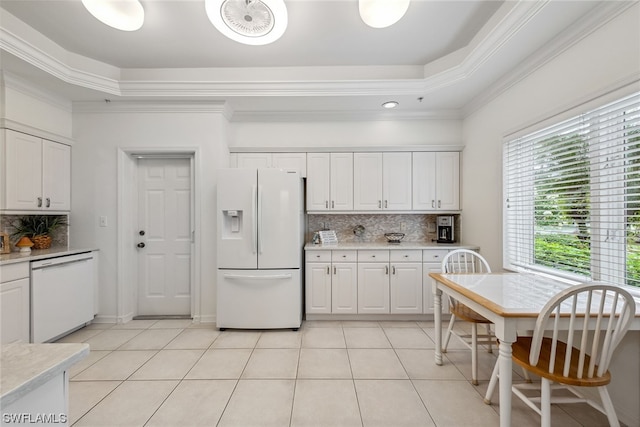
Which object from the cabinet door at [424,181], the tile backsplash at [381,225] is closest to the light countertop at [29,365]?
the tile backsplash at [381,225]

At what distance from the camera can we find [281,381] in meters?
2.16

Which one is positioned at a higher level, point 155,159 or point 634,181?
point 155,159

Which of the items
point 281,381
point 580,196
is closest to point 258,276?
point 281,381

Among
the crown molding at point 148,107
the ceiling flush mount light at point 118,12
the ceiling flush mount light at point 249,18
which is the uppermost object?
the ceiling flush mount light at point 118,12

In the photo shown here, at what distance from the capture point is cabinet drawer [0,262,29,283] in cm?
233

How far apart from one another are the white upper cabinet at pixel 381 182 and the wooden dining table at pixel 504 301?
1.55m

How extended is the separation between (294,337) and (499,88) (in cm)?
338

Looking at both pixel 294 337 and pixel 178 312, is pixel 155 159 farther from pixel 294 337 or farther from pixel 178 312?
pixel 294 337

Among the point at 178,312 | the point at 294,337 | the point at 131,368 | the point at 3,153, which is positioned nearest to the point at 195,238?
the point at 178,312

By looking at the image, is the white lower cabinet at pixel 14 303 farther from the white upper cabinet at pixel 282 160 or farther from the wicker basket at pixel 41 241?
the white upper cabinet at pixel 282 160

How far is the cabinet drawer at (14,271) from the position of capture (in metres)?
2.33

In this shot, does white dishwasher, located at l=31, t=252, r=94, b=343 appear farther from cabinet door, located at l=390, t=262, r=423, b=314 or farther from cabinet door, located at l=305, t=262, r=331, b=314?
cabinet door, located at l=390, t=262, r=423, b=314

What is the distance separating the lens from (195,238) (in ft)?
10.9

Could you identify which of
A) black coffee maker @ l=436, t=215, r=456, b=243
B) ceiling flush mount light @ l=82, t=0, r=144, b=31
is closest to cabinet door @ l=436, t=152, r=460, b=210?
black coffee maker @ l=436, t=215, r=456, b=243
